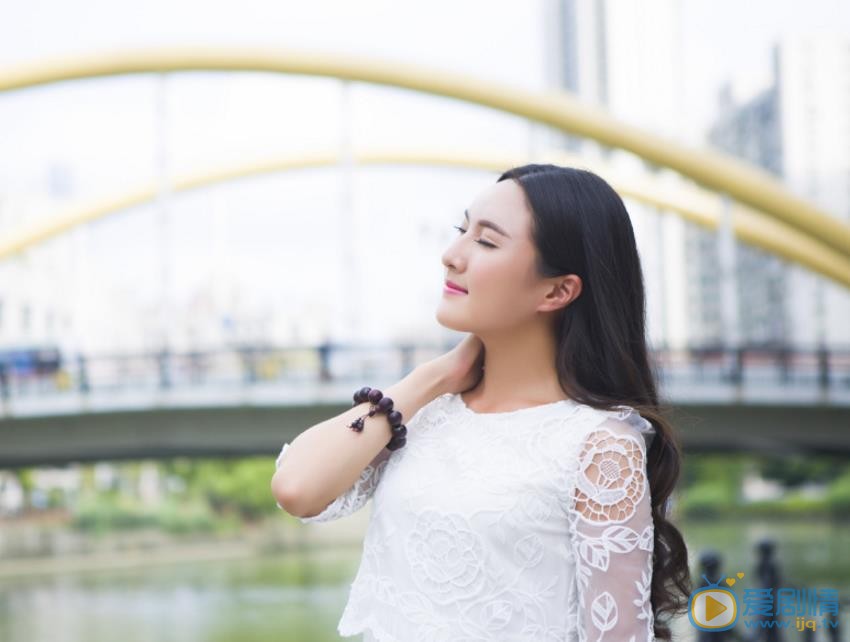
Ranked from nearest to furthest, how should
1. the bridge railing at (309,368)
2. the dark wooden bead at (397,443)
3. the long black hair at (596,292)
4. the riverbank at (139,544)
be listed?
the long black hair at (596,292) < the dark wooden bead at (397,443) < the bridge railing at (309,368) < the riverbank at (139,544)

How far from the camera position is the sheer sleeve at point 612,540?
154 cm

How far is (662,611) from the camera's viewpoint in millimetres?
1842

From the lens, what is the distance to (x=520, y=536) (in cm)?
162

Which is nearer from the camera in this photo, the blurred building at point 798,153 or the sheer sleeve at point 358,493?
the sheer sleeve at point 358,493

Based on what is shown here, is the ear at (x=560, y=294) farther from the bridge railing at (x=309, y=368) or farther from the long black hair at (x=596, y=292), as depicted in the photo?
the bridge railing at (x=309, y=368)

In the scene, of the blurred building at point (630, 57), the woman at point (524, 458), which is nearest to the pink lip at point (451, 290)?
the woman at point (524, 458)

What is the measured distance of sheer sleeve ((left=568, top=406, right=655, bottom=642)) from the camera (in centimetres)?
154

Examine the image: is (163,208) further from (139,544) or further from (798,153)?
(798,153)

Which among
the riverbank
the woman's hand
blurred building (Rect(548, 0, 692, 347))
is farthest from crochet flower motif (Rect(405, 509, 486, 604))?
blurred building (Rect(548, 0, 692, 347))

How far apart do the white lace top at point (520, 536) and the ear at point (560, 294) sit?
0.15m

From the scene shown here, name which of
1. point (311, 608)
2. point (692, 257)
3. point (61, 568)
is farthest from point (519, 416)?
point (692, 257)

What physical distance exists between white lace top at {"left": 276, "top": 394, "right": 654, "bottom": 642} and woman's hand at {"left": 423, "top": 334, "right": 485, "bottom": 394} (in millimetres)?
120

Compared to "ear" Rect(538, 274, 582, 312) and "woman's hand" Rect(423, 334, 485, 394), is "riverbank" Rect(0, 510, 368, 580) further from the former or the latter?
"ear" Rect(538, 274, 582, 312)

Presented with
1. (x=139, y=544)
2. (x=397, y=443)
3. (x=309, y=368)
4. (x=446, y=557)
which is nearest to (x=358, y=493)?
(x=397, y=443)
